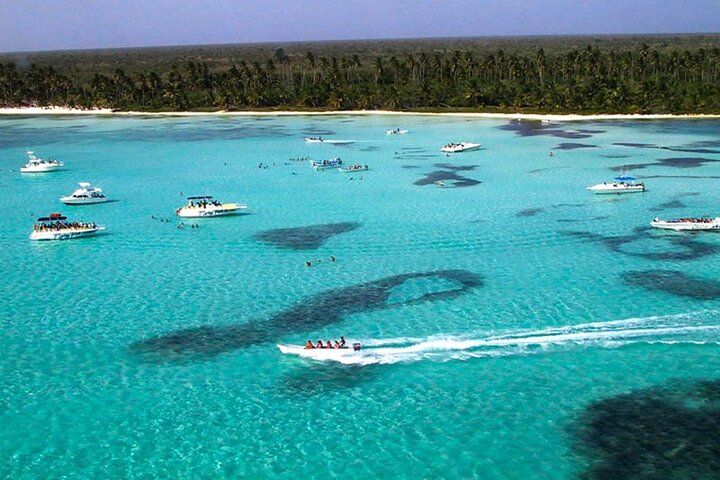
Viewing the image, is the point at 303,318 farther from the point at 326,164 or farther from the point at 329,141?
the point at 329,141

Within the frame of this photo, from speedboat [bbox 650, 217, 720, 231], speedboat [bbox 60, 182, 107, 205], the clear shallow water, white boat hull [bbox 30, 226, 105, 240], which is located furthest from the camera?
speedboat [bbox 60, 182, 107, 205]

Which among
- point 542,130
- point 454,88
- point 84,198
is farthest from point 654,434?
point 454,88

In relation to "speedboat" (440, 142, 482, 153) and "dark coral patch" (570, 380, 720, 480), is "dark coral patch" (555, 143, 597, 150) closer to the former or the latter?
"speedboat" (440, 142, 482, 153)

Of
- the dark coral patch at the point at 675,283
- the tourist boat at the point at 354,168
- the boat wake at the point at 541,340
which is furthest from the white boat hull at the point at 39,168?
the dark coral patch at the point at 675,283

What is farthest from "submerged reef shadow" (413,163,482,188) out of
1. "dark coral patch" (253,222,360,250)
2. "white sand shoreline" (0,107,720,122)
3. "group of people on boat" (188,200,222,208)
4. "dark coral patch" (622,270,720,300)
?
"white sand shoreline" (0,107,720,122)

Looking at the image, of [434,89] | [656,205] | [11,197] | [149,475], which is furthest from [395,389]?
[434,89]
